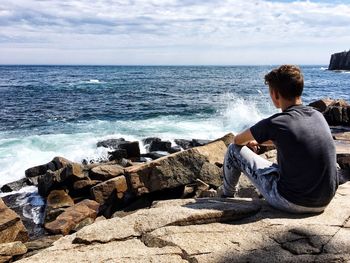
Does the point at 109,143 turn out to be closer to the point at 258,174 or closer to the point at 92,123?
the point at 92,123

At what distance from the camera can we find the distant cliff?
93.3 meters

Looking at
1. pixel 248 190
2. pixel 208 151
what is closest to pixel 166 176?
pixel 208 151

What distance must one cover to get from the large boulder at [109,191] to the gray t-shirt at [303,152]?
5.16 meters

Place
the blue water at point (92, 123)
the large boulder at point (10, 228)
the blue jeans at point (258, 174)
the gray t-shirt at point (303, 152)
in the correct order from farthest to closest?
the blue water at point (92, 123) < the large boulder at point (10, 228) < the blue jeans at point (258, 174) < the gray t-shirt at point (303, 152)

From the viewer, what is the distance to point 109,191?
872 centimetres

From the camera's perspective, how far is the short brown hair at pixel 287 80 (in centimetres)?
388

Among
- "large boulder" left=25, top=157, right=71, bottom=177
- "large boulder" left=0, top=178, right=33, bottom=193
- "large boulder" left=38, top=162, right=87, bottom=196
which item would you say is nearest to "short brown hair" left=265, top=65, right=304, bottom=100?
"large boulder" left=38, top=162, right=87, bottom=196

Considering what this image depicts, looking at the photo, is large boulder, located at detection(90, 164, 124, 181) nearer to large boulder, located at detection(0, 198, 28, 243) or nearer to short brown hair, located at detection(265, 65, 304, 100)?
large boulder, located at detection(0, 198, 28, 243)

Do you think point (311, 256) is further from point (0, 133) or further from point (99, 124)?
point (99, 124)

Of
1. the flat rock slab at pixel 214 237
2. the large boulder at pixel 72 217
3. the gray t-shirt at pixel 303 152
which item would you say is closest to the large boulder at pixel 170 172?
the large boulder at pixel 72 217

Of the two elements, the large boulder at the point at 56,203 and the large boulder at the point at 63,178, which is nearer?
the large boulder at the point at 56,203

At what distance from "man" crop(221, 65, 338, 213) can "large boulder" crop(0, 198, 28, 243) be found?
472 cm

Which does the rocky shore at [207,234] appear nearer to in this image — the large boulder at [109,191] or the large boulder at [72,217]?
the large boulder at [72,217]

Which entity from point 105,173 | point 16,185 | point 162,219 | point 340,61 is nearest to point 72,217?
point 105,173
